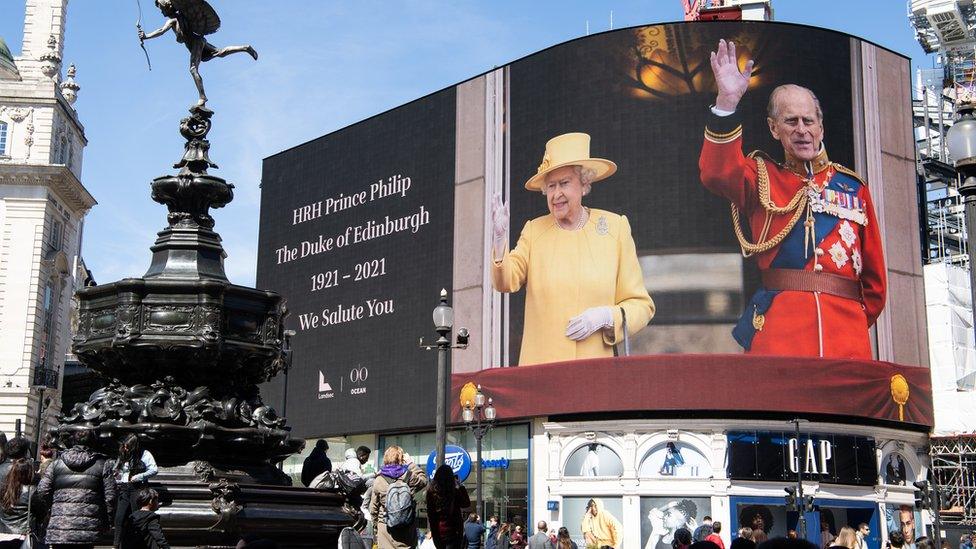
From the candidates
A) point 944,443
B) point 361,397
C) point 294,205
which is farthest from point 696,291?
point 294,205

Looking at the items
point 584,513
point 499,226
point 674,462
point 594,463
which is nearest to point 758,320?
point 674,462

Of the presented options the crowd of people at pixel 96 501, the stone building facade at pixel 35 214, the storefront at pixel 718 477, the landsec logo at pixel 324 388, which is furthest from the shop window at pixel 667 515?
the crowd of people at pixel 96 501

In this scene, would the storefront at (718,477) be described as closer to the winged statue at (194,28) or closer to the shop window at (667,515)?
the shop window at (667,515)

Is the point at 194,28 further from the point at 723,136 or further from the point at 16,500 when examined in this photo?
the point at 723,136

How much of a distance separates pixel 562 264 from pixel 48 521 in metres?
37.7

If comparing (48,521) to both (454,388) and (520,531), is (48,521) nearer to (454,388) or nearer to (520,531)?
(520,531)

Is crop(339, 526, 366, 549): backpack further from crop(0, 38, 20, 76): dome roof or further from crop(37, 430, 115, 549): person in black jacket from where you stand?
crop(0, 38, 20, 76): dome roof

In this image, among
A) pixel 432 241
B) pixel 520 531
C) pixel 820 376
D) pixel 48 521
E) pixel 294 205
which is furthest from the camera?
pixel 294 205

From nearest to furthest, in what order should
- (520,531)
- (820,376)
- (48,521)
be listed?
(48,521), (520,531), (820,376)

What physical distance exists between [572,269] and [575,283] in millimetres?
635

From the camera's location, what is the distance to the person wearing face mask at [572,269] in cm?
4519

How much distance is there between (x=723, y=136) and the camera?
45750 mm

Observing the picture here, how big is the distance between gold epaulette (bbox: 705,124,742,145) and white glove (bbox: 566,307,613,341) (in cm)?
821

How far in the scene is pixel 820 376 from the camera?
4359 centimetres
